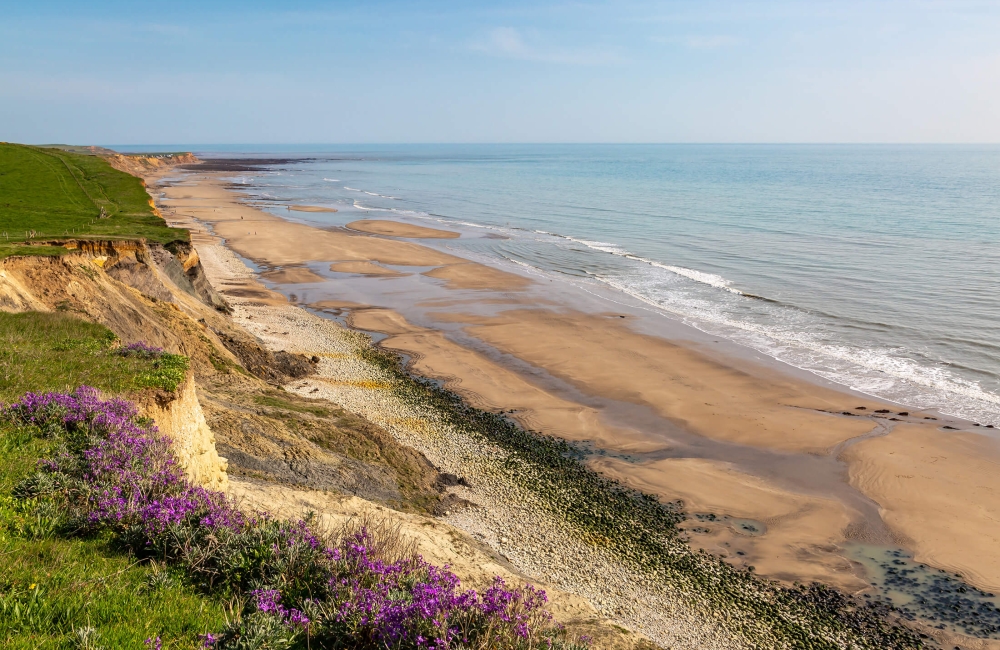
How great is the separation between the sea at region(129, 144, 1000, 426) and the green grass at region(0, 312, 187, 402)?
23666 mm

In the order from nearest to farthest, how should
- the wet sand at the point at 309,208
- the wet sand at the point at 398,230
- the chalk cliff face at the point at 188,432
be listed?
the chalk cliff face at the point at 188,432 < the wet sand at the point at 398,230 < the wet sand at the point at 309,208

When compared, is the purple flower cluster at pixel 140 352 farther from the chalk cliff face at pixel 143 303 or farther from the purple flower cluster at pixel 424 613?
the purple flower cluster at pixel 424 613

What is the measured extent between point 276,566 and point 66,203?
116ft

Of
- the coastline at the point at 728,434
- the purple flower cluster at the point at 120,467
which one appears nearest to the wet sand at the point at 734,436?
the coastline at the point at 728,434

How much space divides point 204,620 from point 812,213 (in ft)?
243

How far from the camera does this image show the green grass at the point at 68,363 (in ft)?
32.4

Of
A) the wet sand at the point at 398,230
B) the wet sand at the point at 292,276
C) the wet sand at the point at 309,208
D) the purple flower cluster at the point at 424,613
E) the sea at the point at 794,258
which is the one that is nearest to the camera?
the purple flower cluster at the point at 424,613

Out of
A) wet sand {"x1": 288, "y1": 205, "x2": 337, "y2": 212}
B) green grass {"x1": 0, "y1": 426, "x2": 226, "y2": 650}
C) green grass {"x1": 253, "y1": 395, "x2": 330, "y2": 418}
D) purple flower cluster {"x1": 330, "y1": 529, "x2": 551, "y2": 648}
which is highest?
wet sand {"x1": 288, "y1": 205, "x2": 337, "y2": 212}

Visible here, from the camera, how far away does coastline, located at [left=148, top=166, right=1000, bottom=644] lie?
1524 centimetres

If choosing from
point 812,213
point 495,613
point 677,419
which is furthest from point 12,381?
point 812,213

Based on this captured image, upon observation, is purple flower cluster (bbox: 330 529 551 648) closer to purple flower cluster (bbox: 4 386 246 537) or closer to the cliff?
purple flower cluster (bbox: 4 386 246 537)

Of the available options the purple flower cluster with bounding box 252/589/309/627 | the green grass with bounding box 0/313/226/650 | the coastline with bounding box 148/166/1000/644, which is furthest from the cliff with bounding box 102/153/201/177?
the purple flower cluster with bounding box 252/589/309/627

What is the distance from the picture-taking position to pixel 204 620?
5633mm

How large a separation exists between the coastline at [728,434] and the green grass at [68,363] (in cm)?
1187
